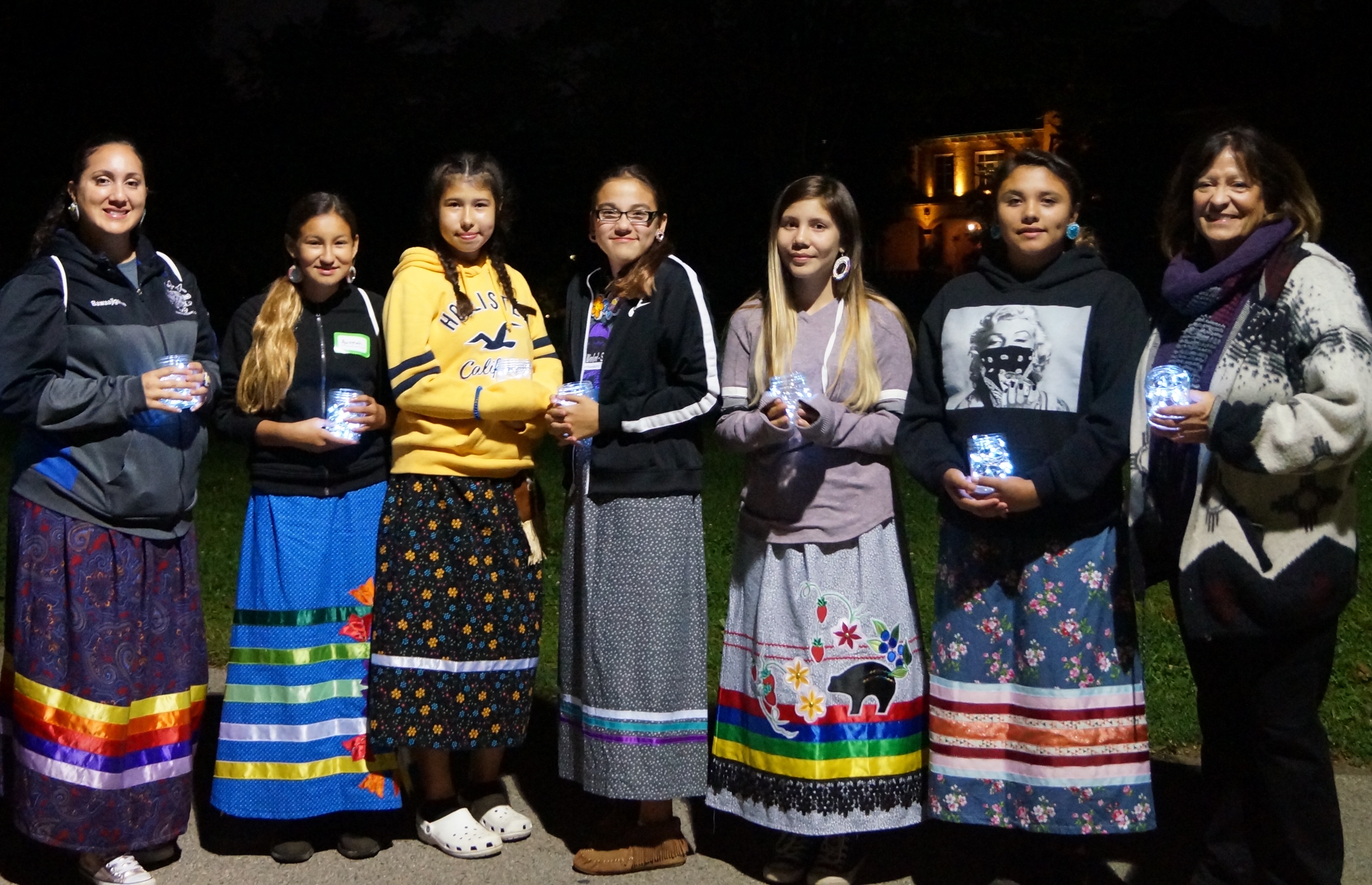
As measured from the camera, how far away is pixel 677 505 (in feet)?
14.1

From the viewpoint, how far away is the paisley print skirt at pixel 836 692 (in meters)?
4.09

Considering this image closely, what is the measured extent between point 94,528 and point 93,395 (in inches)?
15.8

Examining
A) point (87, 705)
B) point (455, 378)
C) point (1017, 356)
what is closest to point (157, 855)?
point (87, 705)

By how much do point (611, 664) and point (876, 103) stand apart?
2036cm

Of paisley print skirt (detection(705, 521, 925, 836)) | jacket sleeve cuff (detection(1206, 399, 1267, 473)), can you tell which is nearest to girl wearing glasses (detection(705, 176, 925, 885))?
paisley print skirt (detection(705, 521, 925, 836))

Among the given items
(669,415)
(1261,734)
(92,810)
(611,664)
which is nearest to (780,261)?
(669,415)

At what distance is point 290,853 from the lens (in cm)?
437

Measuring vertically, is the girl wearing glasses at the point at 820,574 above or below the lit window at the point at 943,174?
below

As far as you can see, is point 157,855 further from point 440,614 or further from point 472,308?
point 472,308

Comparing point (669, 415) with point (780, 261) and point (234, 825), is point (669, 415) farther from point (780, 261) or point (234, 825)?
point (234, 825)

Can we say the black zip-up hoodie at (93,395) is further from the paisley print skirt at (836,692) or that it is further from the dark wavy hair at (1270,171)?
the dark wavy hair at (1270,171)

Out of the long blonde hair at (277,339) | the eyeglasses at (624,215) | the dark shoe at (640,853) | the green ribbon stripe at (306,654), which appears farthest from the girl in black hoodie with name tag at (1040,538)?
the long blonde hair at (277,339)

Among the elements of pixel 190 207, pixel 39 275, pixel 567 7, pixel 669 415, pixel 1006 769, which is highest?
pixel 567 7

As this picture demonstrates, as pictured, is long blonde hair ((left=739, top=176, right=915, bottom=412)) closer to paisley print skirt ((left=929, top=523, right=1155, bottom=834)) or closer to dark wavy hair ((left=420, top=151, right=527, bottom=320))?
paisley print skirt ((left=929, top=523, right=1155, bottom=834))
